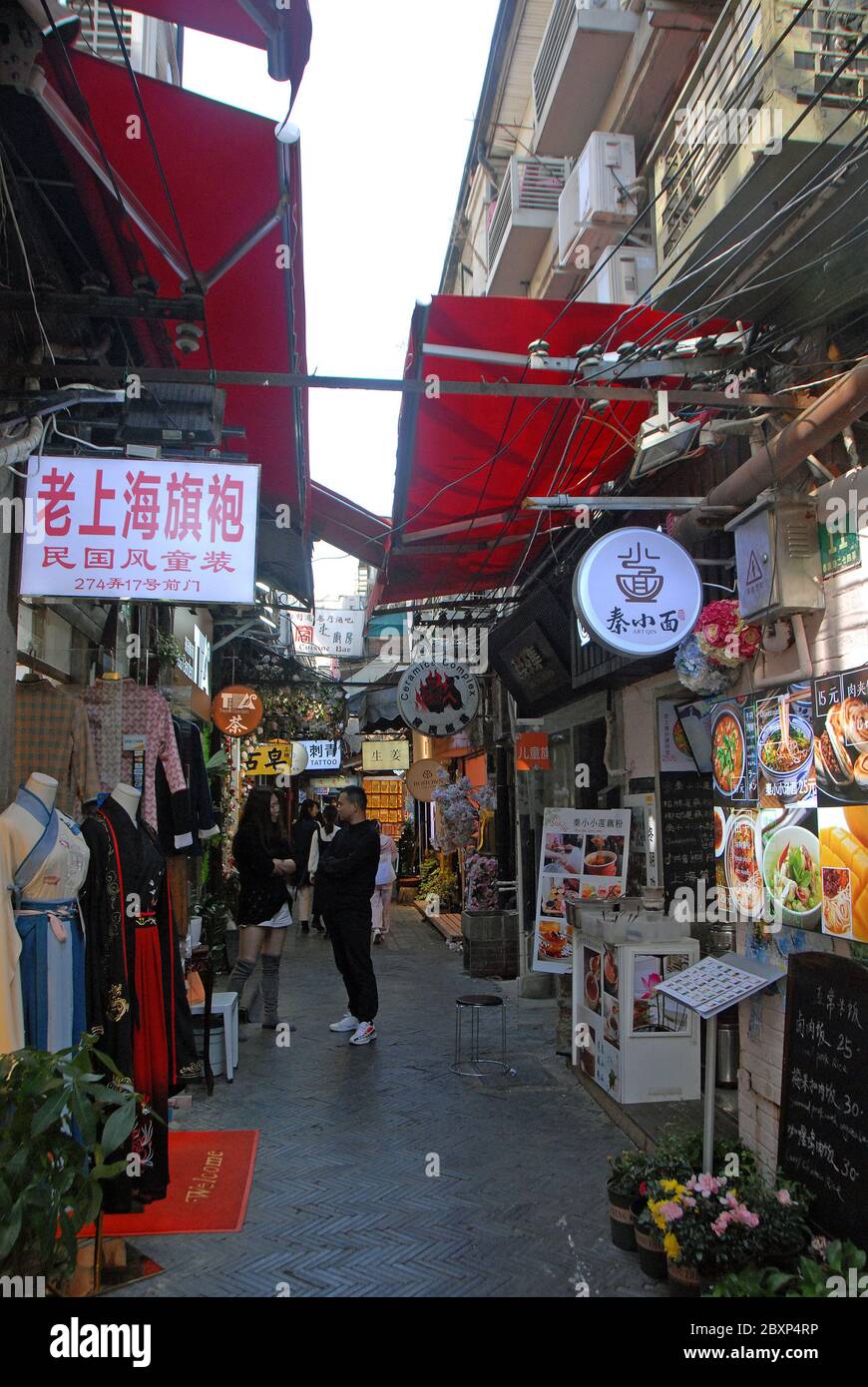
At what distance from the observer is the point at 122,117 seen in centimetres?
465

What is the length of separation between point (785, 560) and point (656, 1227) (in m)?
3.14

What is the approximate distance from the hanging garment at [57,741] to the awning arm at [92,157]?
262 cm

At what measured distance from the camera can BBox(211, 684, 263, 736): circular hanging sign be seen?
12.6 meters

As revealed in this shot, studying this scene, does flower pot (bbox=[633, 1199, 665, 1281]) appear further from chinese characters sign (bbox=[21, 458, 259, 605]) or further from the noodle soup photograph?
chinese characters sign (bbox=[21, 458, 259, 605])

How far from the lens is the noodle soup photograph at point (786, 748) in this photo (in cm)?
444

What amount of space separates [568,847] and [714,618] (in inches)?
157

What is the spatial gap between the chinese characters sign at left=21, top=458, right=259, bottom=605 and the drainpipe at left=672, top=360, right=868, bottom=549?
271 centimetres

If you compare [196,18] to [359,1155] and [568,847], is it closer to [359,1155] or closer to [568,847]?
[359,1155]

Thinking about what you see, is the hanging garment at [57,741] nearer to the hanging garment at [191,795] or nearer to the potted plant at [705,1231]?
the hanging garment at [191,795]

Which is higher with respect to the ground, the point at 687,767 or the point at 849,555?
the point at 849,555

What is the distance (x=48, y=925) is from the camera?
4090 mm

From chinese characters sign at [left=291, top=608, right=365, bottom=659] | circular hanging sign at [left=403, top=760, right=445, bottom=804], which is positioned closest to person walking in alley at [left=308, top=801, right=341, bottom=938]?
circular hanging sign at [left=403, top=760, right=445, bottom=804]

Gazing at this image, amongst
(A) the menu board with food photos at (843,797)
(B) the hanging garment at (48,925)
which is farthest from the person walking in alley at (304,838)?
(A) the menu board with food photos at (843,797)
